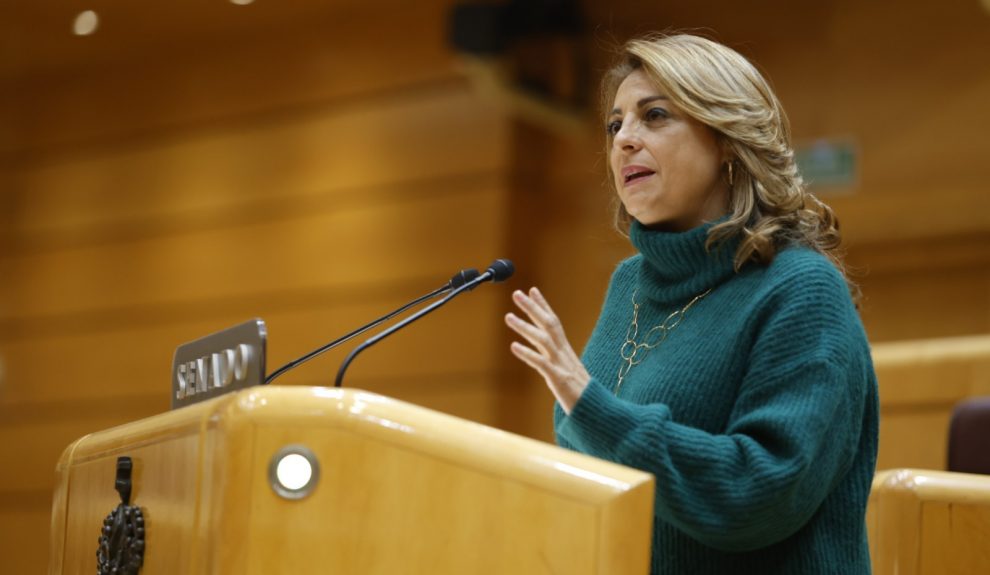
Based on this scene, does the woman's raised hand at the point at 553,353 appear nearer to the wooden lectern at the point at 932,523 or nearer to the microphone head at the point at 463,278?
the microphone head at the point at 463,278

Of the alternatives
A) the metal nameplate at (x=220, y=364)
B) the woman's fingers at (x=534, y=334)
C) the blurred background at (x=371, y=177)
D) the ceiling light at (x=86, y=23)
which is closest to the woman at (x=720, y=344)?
the woman's fingers at (x=534, y=334)

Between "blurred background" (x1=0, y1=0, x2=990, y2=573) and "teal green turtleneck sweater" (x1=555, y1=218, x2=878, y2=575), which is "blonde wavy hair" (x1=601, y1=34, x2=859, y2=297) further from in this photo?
"blurred background" (x1=0, y1=0, x2=990, y2=573)

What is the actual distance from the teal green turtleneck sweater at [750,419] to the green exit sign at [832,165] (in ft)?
8.26

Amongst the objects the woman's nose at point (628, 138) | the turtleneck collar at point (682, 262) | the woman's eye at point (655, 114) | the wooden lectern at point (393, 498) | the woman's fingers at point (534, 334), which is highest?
the woman's eye at point (655, 114)

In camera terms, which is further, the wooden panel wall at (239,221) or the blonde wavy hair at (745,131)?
the wooden panel wall at (239,221)

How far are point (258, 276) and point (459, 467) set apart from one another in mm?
3766

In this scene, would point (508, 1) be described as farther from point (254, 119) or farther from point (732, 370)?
point (732, 370)

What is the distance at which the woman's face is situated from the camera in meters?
1.40

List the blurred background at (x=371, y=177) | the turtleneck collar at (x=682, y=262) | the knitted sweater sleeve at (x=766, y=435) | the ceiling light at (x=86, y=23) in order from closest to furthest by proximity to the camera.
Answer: the knitted sweater sleeve at (x=766, y=435) → the turtleneck collar at (x=682, y=262) → the blurred background at (x=371, y=177) → the ceiling light at (x=86, y=23)

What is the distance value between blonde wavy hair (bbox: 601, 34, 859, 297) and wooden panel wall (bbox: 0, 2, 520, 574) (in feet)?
9.19

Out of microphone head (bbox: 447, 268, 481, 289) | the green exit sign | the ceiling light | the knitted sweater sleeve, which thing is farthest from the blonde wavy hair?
the ceiling light

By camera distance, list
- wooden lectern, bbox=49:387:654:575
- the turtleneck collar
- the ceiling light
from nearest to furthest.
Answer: wooden lectern, bbox=49:387:654:575, the turtleneck collar, the ceiling light

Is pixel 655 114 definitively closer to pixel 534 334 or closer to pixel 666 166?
pixel 666 166

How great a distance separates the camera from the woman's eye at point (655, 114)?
142 cm
